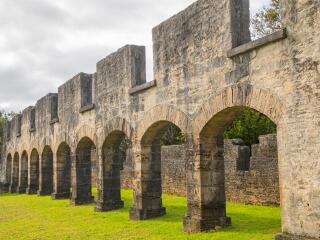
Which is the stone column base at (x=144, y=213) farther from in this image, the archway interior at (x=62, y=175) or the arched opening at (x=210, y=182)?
the archway interior at (x=62, y=175)

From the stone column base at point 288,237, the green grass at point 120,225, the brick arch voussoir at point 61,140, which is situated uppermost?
the brick arch voussoir at point 61,140

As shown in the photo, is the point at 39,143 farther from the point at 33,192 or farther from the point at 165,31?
the point at 165,31

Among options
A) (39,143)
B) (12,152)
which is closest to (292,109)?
(39,143)

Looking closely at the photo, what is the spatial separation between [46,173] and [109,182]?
7.71m

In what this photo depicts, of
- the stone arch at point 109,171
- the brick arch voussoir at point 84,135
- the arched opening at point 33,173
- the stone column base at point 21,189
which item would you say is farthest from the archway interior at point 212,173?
the stone column base at point 21,189

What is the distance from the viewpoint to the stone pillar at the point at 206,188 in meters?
8.26

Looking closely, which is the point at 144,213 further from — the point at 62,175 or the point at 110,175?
the point at 62,175

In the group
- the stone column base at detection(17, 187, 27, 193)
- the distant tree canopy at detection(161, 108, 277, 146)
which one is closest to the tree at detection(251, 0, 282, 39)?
the distant tree canopy at detection(161, 108, 277, 146)

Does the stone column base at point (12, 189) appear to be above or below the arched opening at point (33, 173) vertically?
below

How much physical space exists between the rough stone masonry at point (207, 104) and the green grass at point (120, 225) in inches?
18.2

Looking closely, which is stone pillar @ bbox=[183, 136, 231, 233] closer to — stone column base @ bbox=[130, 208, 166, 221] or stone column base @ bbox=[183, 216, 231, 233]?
stone column base @ bbox=[183, 216, 231, 233]

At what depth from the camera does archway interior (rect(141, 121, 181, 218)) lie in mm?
10523

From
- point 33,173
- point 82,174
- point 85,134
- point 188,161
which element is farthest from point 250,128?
point 33,173

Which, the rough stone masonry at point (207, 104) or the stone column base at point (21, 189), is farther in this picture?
the stone column base at point (21, 189)
